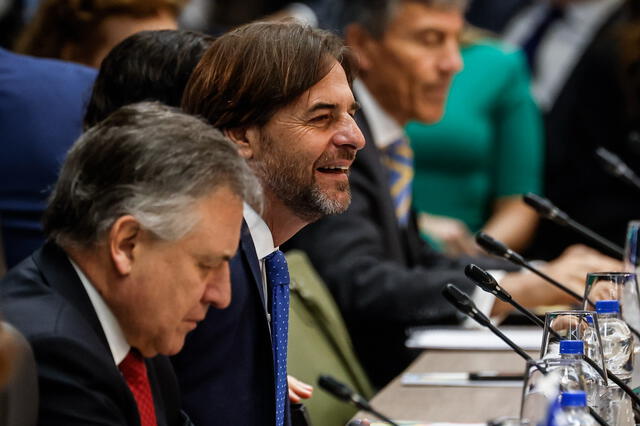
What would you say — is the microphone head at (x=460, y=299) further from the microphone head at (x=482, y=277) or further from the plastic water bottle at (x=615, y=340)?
the plastic water bottle at (x=615, y=340)

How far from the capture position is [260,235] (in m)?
1.85

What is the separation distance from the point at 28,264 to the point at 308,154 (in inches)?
19.2

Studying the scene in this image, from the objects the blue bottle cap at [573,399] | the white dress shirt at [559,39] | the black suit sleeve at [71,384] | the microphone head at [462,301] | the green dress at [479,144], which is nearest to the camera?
the blue bottle cap at [573,399]

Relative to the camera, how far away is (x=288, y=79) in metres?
1.81

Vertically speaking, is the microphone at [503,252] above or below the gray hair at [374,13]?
above

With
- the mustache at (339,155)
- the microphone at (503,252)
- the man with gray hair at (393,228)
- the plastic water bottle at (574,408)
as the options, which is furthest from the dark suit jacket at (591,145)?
the plastic water bottle at (574,408)

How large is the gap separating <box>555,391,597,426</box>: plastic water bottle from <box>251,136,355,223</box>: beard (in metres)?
0.64

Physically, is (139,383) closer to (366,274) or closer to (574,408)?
(574,408)

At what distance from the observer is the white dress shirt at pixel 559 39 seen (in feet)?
16.9

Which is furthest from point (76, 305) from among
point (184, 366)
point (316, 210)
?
point (316, 210)

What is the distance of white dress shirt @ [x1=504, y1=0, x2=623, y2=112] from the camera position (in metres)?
5.16

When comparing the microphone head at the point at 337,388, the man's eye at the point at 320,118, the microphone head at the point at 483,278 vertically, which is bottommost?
the microphone head at the point at 337,388

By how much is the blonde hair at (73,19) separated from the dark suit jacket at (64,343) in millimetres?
1349

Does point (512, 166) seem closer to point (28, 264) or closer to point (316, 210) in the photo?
point (316, 210)
